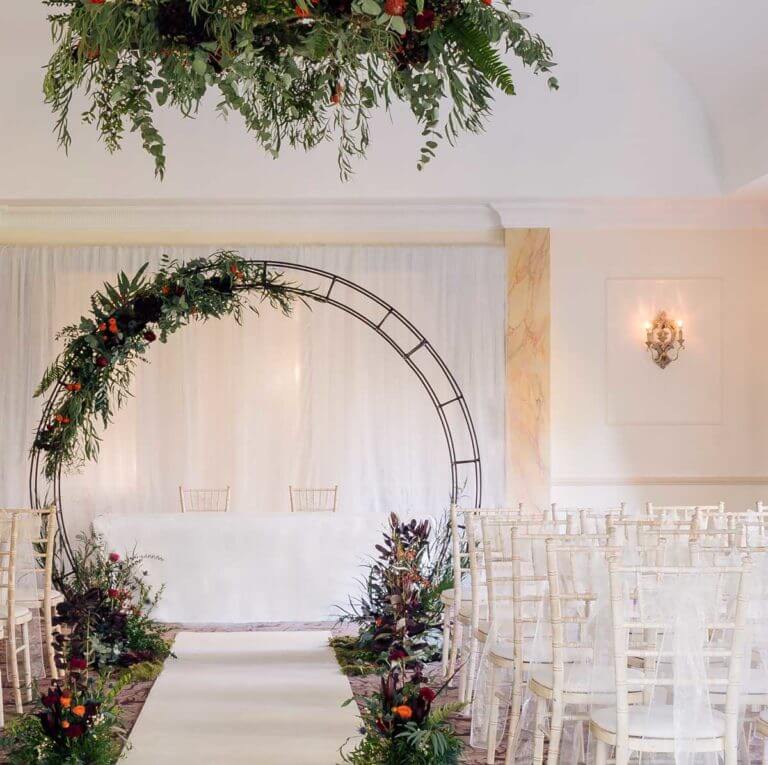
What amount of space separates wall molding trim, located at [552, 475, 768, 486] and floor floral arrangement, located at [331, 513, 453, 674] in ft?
3.99

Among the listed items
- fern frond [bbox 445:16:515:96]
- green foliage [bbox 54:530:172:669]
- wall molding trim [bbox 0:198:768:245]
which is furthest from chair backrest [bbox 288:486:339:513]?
fern frond [bbox 445:16:515:96]

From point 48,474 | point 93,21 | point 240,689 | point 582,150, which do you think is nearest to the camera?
point 93,21

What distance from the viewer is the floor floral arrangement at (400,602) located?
4332mm

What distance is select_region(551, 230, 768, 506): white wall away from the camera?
374 inches

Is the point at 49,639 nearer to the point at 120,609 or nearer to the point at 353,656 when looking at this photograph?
the point at 120,609

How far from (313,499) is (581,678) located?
566 cm

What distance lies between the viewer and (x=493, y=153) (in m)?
9.15

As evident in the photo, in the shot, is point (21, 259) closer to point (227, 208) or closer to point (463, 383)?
point (227, 208)

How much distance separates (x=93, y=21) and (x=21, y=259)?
7.49m

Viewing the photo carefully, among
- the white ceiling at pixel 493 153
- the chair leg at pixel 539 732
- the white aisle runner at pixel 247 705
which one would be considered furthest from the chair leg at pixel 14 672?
the white ceiling at pixel 493 153

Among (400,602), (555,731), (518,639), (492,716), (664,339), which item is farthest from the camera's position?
(664,339)

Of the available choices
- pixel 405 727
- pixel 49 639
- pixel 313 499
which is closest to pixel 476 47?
pixel 405 727

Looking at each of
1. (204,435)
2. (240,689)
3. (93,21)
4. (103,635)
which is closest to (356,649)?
(240,689)

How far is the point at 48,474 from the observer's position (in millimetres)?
6977
